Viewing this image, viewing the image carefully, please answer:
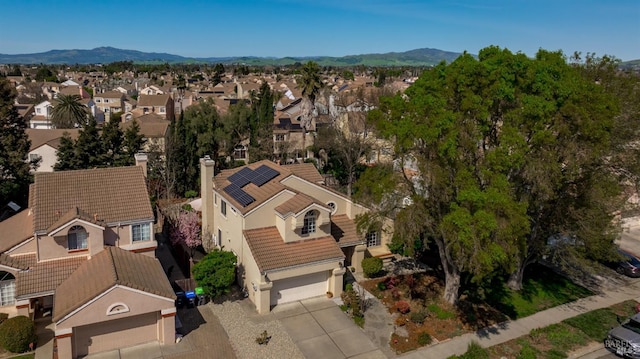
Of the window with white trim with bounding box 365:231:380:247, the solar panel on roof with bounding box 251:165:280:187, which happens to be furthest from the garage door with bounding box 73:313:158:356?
the window with white trim with bounding box 365:231:380:247

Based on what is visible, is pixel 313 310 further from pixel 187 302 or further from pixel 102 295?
pixel 102 295

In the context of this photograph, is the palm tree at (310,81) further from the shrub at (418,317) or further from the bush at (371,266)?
the shrub at (418,317)

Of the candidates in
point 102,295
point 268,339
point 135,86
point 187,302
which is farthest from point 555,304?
point 135,86

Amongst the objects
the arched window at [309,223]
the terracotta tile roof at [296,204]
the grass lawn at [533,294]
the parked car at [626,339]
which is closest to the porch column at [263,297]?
the arched window at [309,223]

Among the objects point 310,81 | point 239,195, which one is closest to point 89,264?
point 239,195

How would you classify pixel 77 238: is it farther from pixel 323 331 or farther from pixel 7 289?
pixel 323 331

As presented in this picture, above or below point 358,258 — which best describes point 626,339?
below
